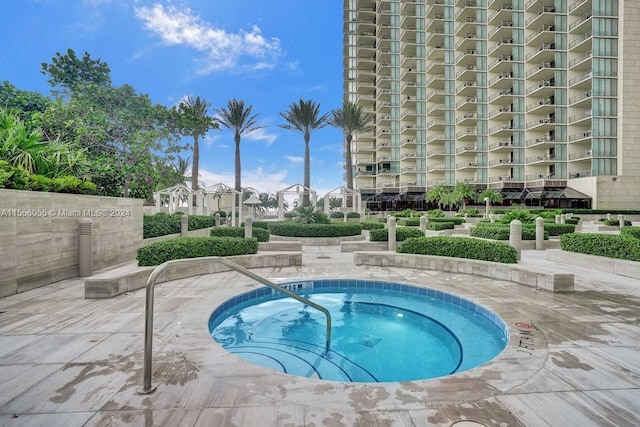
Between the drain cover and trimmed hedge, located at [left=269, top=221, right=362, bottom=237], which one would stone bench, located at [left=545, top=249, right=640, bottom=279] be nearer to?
the drain cover

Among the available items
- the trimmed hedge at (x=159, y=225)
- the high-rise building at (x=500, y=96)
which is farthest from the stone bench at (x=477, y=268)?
the high-rise building at (x=500, y=96)

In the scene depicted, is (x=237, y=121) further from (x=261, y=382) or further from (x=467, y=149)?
(x=467, y=149)

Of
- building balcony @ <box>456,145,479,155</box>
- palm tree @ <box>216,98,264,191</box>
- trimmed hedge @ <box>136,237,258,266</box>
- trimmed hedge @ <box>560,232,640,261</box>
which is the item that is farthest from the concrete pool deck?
building balcony @ <box>456,145,479,155</box>

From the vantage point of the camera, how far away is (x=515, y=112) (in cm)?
4619

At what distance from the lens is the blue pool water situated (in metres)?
4.51

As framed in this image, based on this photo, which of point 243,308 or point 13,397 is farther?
point 243,308

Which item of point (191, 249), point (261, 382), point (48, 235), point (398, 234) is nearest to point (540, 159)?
point (398, 234)

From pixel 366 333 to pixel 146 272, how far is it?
17.0ft

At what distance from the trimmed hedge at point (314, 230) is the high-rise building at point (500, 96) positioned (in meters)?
36.1

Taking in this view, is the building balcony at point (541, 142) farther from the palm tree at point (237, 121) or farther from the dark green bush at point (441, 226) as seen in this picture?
the palm tree at point (237, 121)

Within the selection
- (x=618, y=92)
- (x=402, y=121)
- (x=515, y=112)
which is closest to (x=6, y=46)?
(x=402, y=121)

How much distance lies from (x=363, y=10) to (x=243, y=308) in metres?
68.4

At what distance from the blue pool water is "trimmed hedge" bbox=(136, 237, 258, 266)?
8.70ft

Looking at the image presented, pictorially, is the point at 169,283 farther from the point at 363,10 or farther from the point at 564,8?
the point at 363,10
